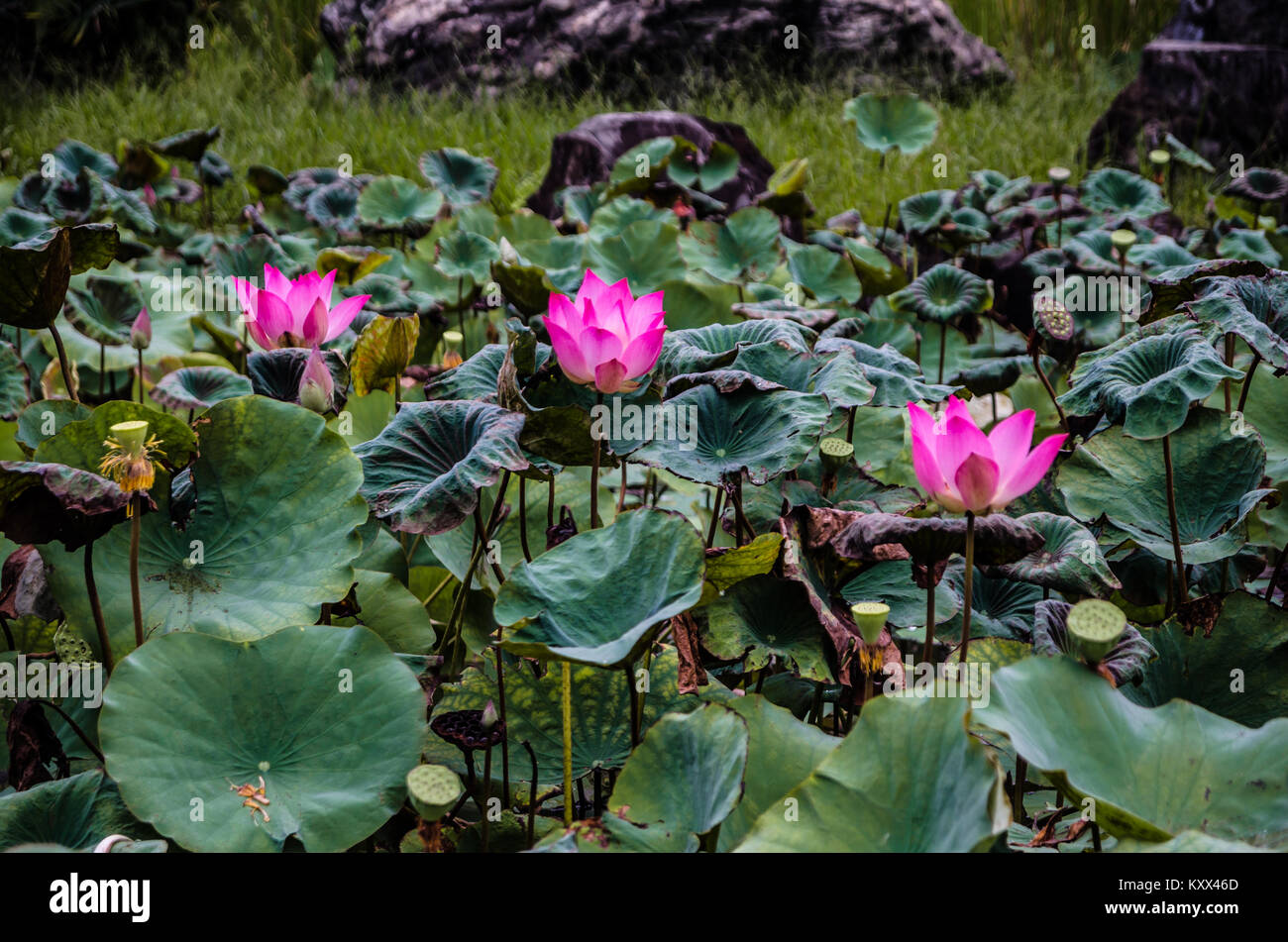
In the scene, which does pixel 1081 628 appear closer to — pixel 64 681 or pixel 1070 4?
pixel 64 681

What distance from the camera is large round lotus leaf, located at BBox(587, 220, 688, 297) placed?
2.10 meters

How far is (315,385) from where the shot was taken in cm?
113

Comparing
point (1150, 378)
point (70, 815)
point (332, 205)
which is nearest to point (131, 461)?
point (70, 815)

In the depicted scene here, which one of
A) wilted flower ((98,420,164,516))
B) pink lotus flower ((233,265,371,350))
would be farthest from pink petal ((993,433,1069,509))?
pink lotus flower ((233,265,371,350))

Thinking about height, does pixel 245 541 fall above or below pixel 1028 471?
below

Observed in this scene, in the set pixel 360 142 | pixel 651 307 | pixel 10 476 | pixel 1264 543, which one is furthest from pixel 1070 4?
pixel 10 476

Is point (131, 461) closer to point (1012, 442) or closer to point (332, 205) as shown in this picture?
point (1012, 442)

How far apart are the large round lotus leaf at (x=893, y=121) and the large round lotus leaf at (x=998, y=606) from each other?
7.53 feet

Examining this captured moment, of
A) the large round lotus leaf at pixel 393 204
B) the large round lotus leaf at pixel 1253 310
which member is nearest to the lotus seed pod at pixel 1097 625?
the large round lotus leaf at pixel 1253 310

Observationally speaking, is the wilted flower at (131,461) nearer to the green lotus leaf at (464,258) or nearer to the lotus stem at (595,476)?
the lotus stem at (595,476)

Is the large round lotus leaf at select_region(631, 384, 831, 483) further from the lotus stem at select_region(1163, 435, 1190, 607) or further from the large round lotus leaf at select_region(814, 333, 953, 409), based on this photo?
the lotus stem at select_region(1163, 435, 1190, 607)

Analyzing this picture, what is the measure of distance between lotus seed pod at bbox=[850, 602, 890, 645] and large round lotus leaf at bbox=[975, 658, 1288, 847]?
0.31 feet

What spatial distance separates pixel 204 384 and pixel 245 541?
42 cm

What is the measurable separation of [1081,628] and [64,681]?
2.90ft
